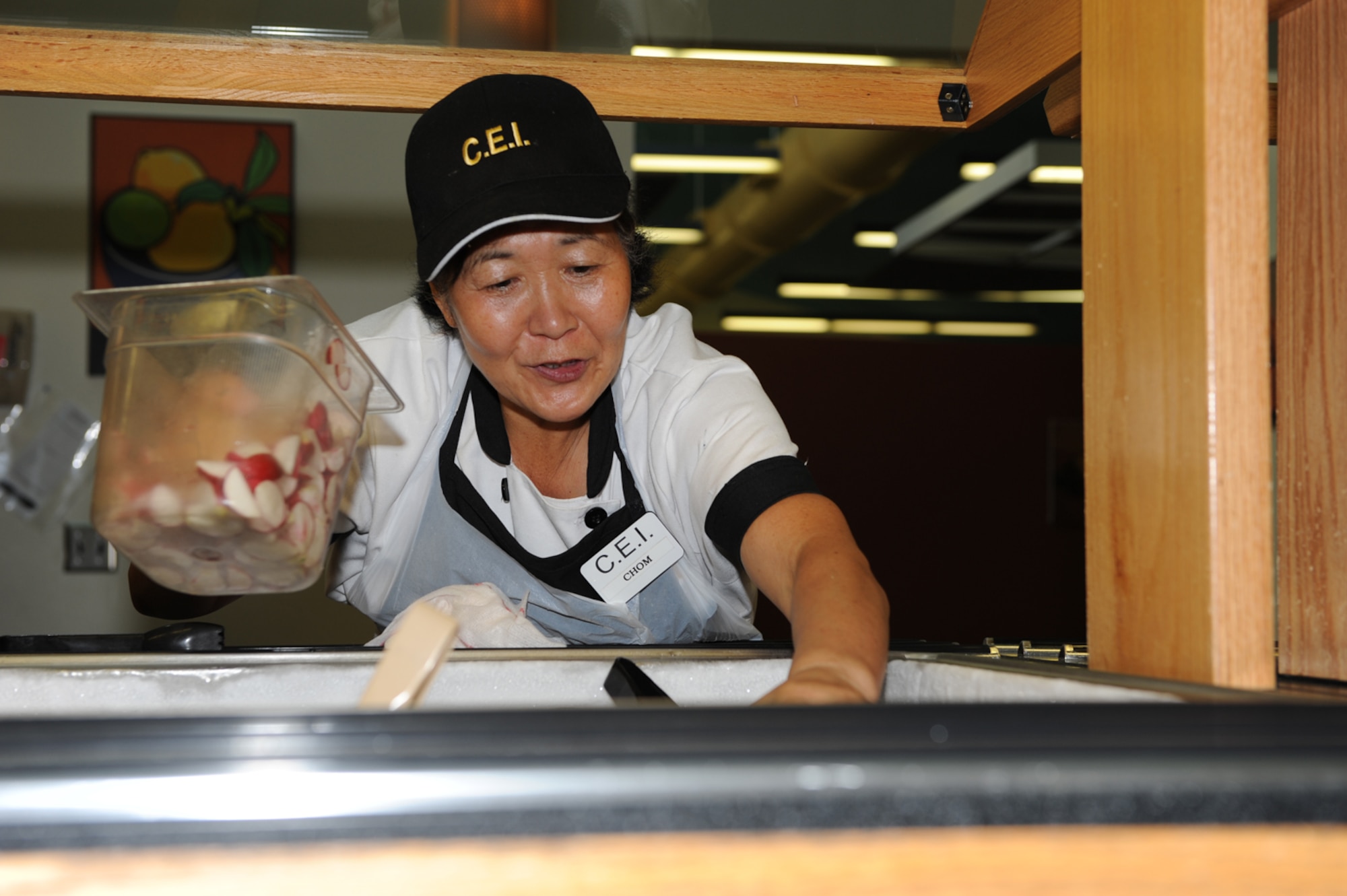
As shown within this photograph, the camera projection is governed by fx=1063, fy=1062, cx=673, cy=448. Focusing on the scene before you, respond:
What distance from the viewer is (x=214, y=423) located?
758mm

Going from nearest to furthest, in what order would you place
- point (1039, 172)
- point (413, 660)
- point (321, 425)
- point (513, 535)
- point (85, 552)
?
point (413, 660) < point (321, 425) < point (513, 535) < point (85, 552) < point (1039, 172)

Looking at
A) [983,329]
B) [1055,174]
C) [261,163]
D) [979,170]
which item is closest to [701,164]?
[1055,174]

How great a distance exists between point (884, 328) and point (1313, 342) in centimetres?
880

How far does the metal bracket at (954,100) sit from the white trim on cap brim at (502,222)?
38 cm

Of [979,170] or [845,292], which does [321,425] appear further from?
[845,292]

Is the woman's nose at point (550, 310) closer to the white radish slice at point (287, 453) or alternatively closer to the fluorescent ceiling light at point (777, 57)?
the fluorescent ceiling light at point (777, 57)

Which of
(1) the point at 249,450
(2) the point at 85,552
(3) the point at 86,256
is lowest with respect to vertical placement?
(2) the point at 85,552

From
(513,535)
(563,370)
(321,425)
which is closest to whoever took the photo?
(321,425)

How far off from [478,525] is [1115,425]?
3.02 ft

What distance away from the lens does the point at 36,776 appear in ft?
1.26

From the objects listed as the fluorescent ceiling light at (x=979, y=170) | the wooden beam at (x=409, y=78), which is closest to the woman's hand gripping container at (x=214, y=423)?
the wooden beam at (x=409, y=78)

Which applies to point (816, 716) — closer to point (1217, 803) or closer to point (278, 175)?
point (1217, 803)

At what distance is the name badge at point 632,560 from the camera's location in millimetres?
1386

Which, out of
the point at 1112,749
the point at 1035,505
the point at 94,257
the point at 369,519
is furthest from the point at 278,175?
the point at 1035,505
